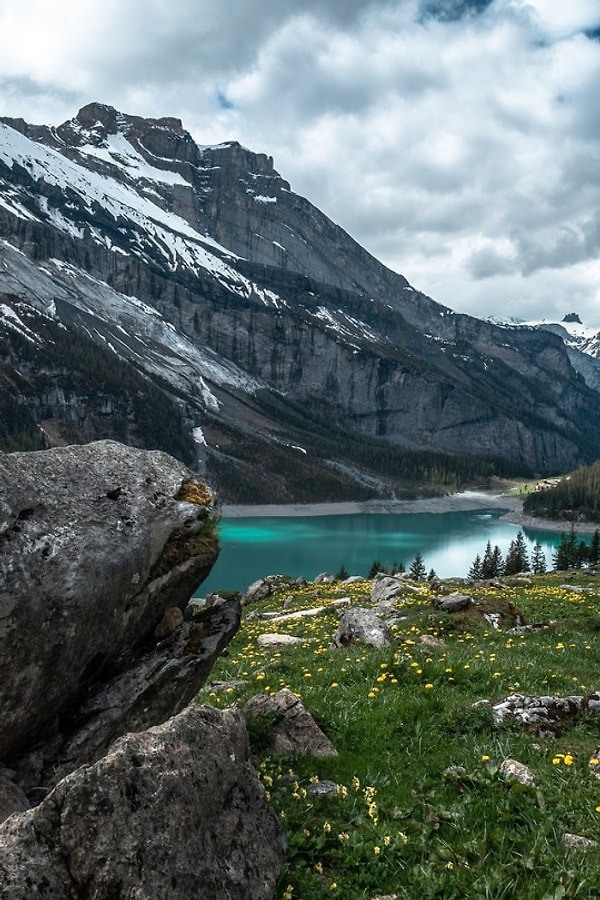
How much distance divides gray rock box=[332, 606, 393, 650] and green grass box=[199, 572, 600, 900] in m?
1.87

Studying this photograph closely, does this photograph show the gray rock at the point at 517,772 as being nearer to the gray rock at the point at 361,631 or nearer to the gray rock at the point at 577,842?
the gray rock at the point at 577,842

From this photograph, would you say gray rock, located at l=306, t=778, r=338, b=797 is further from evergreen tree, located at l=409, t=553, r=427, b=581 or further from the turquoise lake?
the turquoise lake

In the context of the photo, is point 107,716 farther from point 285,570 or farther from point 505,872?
point 285,570

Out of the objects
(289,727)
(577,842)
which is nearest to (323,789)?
(289,727)

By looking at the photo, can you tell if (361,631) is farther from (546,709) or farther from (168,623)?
(168,623)

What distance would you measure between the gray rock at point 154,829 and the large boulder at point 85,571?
86.4 inches

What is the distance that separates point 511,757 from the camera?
8383mm

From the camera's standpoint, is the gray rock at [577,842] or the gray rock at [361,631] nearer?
the gray rock at [577,842]

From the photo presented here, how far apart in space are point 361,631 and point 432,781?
959 cm

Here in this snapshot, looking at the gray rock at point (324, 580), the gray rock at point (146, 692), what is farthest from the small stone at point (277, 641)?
the gray rock at point (324, 580)

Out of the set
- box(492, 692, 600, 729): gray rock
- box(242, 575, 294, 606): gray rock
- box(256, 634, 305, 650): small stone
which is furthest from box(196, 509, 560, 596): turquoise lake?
box(492, 692, 600, 729): gray rock

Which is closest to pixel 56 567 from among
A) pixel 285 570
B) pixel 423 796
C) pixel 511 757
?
pixel 423 796

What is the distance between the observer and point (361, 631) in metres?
17.5

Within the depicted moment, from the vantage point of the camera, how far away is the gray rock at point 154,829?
4691 millimetres
